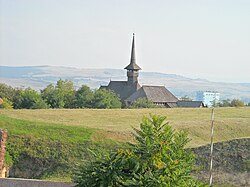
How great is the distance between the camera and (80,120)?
3956cm

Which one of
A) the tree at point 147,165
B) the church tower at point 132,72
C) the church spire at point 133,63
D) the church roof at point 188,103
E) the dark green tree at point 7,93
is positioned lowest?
the church roof at point 188,103

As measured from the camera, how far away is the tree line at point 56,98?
2403 inches

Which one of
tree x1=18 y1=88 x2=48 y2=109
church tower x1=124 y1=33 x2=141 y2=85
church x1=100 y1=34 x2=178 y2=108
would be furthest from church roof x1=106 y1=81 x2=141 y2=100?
tree x1=18 y1=88 x2=48 y2=109

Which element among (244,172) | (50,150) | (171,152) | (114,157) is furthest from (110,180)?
(50,150)

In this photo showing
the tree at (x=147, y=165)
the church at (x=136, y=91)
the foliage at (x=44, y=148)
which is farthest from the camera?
the church at (x=136, y=91)

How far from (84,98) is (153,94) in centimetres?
2999

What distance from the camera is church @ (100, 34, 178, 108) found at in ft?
306

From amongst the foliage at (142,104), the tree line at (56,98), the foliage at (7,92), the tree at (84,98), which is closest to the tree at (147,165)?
the tree line at (56,98)

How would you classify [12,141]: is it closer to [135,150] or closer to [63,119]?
[63,119]

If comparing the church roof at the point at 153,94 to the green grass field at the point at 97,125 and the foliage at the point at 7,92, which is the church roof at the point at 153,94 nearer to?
the foliage at the point at 7,92

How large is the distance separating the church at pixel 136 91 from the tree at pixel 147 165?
7461 centimetres

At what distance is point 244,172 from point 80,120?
16505 millimetres

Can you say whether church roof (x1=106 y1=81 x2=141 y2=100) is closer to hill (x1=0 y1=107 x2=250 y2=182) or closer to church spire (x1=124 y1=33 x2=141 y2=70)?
church spire (x1=124 y1=33 x2=141 y2=70)

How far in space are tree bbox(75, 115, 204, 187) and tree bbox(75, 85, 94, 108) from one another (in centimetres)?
5286
